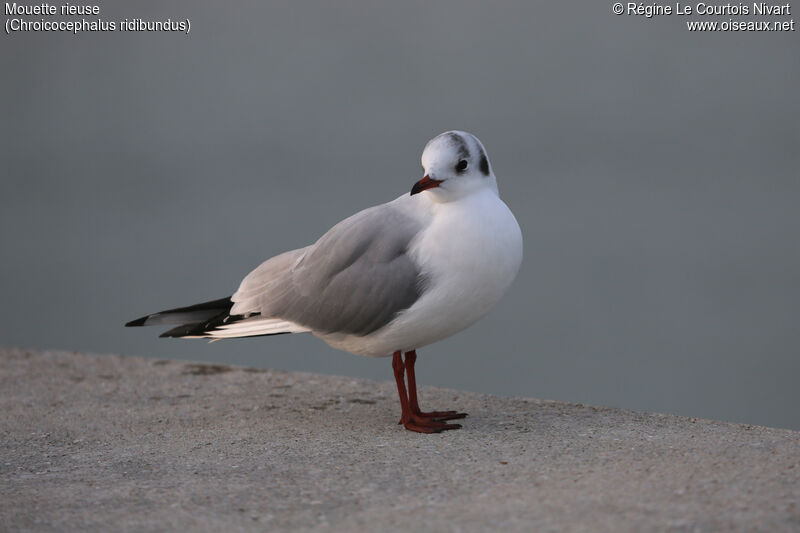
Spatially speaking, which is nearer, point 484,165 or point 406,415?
point 484,165

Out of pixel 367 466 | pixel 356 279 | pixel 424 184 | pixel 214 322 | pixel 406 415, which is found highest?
pixel 424 184

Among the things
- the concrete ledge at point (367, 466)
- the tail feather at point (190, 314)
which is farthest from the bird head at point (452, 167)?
the tail feather at point (190, 314)

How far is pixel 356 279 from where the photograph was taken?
4.12 meters

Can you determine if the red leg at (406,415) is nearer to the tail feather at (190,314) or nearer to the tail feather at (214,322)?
the tail feather at (214,322)

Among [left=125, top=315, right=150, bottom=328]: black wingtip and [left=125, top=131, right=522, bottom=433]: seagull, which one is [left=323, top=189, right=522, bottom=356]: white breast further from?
[left=125, top=315, right=150, bottom=328]: black wingtip

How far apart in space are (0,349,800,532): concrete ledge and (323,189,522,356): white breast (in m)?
0.49

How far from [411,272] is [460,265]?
21 cm

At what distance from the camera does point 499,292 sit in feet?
13.5

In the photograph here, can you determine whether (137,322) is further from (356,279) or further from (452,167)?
(452,167)

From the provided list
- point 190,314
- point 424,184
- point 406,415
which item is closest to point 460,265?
point 424,184

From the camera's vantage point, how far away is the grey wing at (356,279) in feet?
13.2

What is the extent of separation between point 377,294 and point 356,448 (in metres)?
0.64

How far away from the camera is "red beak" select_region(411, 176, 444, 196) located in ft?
12.7

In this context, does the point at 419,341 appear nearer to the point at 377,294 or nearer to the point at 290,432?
the point at 377,294
